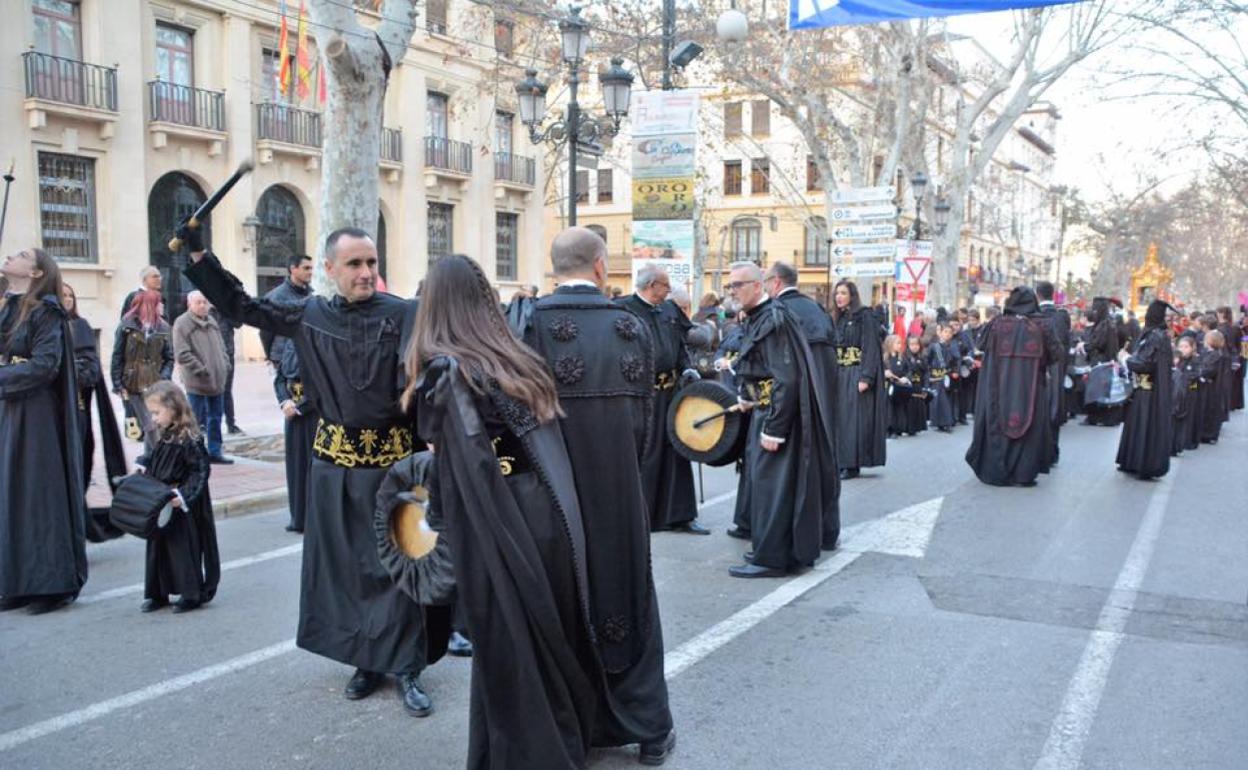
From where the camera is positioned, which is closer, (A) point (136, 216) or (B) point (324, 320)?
(B) point (324, 320)

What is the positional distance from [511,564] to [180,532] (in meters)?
3.44

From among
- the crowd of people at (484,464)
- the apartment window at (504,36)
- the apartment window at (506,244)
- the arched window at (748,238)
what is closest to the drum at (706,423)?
the crowd of people at (484,464)

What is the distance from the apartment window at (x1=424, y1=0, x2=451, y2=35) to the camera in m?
29.2

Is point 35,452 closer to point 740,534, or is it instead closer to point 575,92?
point 740,534

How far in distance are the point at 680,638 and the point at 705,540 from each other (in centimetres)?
247

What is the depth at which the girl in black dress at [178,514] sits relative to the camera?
231 inches

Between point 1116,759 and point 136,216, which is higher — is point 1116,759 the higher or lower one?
the lower one

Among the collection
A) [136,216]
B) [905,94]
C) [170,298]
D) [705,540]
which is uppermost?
[905,94]

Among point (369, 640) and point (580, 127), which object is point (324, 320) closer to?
point (369, 640)

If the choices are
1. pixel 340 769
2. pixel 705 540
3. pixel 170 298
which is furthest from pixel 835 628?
pixel 170 298

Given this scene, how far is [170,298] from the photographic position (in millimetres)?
24797

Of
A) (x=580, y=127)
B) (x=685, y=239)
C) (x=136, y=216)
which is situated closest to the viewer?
(x=685, y=239)

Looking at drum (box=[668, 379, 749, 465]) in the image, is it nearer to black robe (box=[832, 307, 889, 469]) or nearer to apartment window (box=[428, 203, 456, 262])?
black robe (box=[832, 307, 889, 469])

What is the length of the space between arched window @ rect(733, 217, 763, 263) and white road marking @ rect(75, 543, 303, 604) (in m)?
47.6
